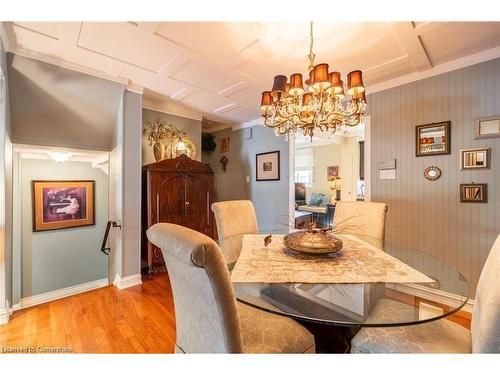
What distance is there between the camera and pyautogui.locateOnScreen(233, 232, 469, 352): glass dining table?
33.7 inches

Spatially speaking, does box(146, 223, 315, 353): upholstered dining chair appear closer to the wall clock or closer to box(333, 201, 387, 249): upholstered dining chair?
box(333, 201, 387, 249): upholstered dining chair

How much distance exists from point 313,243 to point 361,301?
391 millimetres

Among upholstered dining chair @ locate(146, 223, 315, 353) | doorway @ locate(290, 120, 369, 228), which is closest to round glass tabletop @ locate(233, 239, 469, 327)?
upholstered dining chair @ locate(146, 223, 315, 353)

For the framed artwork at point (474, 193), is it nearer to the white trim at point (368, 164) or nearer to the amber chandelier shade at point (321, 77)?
the white trim at point (368, 164)

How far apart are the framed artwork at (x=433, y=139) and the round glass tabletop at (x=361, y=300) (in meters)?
1.63

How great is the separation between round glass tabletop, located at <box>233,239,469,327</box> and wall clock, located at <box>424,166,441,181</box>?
4.97ft

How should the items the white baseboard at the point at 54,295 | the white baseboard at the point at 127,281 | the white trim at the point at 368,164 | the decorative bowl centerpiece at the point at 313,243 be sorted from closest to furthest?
the decorative bowl centerpiece at the point at 313,243 → the white baseboard at the point at 54,295 → the white baseboard at the point at 127,281 → the white trim at the point at 368,164

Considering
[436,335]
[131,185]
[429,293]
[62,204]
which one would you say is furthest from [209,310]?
[62,204]

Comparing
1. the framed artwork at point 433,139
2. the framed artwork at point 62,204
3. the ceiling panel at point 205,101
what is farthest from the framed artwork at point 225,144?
the framed artwork at point 433,139

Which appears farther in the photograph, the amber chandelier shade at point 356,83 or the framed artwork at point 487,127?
the framed artwork at point 487,127

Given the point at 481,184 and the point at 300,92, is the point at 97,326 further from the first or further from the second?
the point at 481,184

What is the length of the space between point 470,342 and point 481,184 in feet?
5.46

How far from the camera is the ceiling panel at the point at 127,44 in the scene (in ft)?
5.41

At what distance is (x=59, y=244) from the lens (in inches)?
132
